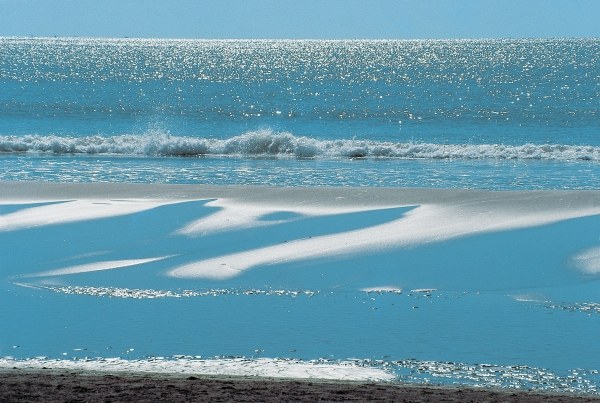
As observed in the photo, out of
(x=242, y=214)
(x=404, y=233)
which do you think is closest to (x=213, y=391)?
(x=404, y=233)

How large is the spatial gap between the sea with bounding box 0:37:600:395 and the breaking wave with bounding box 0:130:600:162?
0.06 metres

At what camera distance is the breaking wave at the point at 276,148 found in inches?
1192

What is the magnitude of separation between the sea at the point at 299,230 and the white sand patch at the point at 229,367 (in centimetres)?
5

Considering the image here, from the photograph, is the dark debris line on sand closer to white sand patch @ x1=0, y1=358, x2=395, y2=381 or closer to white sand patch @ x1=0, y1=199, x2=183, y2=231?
white sand patch @ x1=0, y1=358, x2=395, y2=381

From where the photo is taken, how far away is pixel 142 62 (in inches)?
4626

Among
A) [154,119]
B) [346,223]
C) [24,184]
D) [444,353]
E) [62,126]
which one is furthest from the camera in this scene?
[154,119]

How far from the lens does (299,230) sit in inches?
571

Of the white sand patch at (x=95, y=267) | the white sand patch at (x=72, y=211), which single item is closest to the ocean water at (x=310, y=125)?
the white sand patch at (x=72, y=211)

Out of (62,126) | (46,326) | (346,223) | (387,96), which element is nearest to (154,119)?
(62,126)

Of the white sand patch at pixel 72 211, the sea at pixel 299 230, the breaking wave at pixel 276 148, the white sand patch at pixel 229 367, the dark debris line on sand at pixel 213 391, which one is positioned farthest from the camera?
the breaking wave at pixel 276 148

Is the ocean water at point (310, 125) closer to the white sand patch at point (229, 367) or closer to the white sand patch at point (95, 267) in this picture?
the white sand patch at point (95, 267)

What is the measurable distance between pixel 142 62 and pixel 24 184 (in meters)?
99.0

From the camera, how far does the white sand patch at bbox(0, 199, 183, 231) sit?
1527 cm

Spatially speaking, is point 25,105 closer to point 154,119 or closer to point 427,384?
point 154,119
